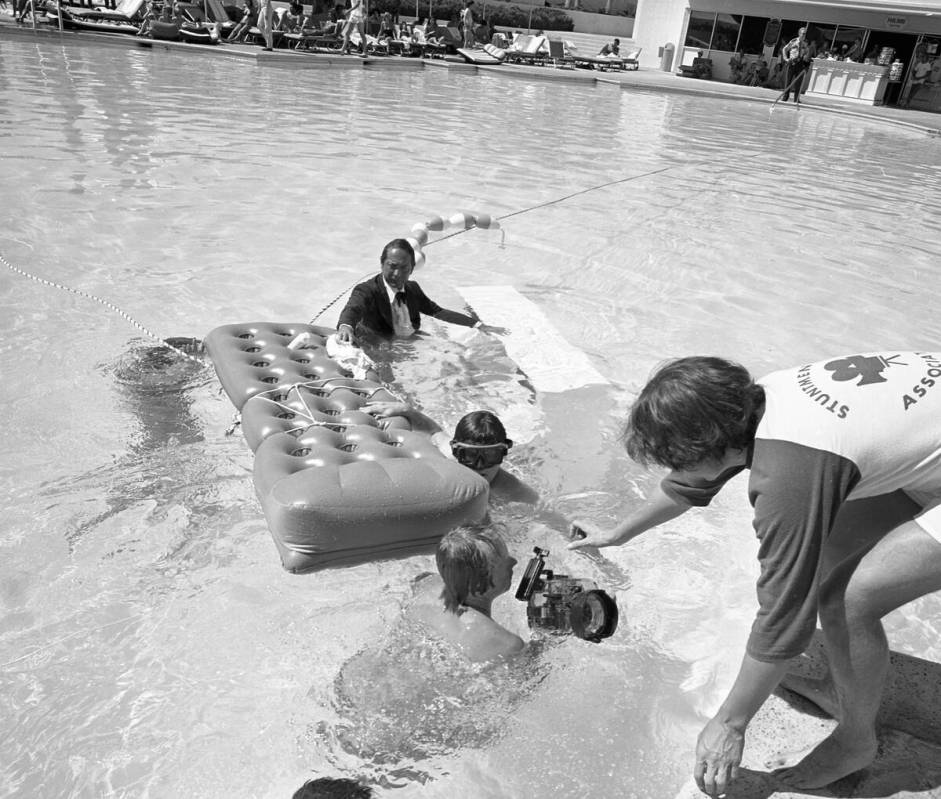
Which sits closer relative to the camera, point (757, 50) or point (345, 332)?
point (345, 332)

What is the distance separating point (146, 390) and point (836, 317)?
17.5ft

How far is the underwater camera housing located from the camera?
2.22 metres

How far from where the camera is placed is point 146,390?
4320 mm

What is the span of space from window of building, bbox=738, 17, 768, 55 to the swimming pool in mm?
18598

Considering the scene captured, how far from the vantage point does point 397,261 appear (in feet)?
15.8

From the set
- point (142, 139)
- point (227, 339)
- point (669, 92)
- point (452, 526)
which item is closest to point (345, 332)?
point (227, 339)

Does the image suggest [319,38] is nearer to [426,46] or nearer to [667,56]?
[426,46]

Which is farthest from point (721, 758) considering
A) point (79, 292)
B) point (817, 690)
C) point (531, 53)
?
point (531, 53)

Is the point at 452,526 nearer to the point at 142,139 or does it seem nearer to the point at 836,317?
the point at 836,317

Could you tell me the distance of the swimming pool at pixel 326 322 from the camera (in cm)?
249

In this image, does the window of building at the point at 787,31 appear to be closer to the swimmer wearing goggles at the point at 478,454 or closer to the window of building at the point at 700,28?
the window of building at the point at 700,28

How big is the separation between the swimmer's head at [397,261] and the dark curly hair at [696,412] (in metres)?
3.24

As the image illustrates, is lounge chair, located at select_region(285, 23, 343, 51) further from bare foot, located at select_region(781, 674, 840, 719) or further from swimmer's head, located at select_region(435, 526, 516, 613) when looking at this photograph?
bare foot, located at select_region(781, 674, 840, 719)

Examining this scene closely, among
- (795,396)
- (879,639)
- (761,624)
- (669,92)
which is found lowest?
(669,92)
